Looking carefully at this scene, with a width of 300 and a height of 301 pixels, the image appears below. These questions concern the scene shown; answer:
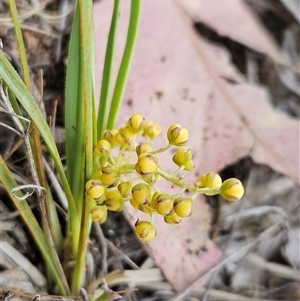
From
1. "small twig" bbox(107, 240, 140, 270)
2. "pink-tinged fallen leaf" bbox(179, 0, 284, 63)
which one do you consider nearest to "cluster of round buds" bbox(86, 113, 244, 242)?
"small twig" bbox(107, 240, 140, 270)

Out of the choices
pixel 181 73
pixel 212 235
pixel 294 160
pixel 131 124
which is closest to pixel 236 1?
pixel 181 73

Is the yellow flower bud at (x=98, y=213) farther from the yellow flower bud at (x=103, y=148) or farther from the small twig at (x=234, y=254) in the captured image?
the small twig at (x=234, y=254)

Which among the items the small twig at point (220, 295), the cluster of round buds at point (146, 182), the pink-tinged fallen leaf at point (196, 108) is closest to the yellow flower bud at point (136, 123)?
the cluster of round buds at point (146, 182)

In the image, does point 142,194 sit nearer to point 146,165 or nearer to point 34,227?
point 146,165

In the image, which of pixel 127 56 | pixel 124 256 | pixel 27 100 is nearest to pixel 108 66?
pixel 127 56

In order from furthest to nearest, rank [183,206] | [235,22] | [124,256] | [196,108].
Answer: [235,22] → [196,108] → [124,256] → [183,206]

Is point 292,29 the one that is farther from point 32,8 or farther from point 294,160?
point 32,8

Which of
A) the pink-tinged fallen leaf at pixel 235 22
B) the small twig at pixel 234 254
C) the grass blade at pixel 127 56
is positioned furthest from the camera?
the pink-tinged fallen leaf at pixel 235 22
